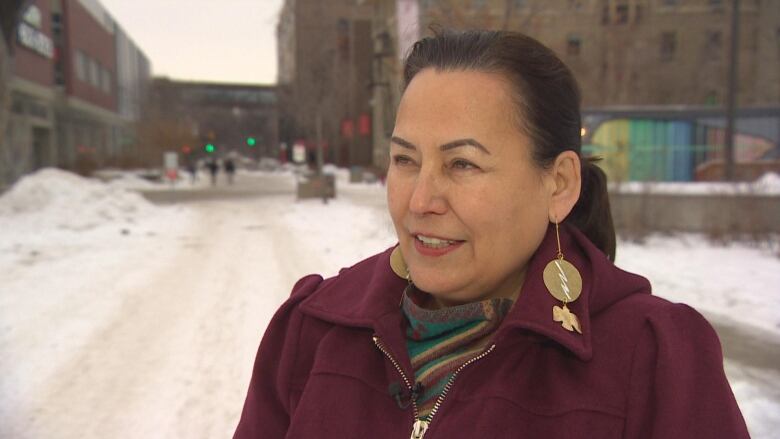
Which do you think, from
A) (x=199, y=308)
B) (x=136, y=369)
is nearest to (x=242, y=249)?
(x=199, y=308)

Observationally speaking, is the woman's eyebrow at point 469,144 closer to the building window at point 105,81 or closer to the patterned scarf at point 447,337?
the patterned scarf at point 447,337

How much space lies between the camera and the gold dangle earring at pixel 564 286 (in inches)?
58.8

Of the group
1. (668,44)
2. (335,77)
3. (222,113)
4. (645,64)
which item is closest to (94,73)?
(335,77)

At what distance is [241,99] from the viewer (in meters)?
109

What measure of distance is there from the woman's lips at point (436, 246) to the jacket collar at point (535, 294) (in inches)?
7.7

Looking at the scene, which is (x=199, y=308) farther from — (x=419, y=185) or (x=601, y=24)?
(x=601, y=24)

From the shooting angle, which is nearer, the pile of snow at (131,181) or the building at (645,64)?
the building at (645,64)

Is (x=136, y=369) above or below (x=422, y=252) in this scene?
below

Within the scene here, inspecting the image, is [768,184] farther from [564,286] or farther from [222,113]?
[222,113]

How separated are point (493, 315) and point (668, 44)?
1890 inches

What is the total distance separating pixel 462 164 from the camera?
5.19 ft

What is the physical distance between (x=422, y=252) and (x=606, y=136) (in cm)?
1476

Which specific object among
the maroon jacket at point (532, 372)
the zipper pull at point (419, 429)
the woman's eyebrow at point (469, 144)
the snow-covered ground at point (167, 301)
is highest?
the woman's eyebrow at point (469, 144)

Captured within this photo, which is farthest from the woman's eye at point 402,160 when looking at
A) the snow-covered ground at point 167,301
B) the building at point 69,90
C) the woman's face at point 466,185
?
the building at point 69,90
